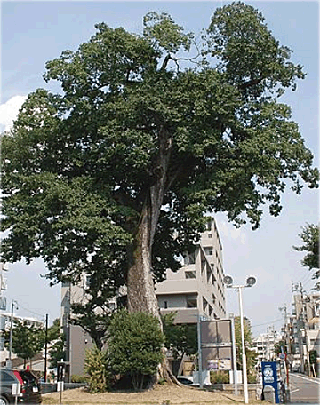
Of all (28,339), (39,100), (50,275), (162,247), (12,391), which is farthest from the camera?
(28,339)

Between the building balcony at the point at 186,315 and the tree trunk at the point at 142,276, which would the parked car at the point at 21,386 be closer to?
the tree trunk at the point at 142,276

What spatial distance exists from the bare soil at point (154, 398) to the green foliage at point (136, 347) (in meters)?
0.86

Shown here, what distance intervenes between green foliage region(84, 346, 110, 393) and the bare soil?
1.58 ft

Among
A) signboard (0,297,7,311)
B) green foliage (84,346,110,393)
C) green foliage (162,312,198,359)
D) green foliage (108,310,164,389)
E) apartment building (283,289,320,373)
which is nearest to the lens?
green foliage (108,310,164,389)

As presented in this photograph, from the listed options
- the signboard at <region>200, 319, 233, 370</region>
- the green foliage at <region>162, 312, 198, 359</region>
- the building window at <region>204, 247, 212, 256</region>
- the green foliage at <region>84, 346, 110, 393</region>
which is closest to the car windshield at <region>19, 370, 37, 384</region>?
the green foliage at <region>84, 346, 110, 393</region>

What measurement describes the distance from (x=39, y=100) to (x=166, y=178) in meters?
7.07

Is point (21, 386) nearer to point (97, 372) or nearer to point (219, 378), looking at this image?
point (97, 372)

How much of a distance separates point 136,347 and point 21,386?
505cm

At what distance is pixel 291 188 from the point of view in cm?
2641

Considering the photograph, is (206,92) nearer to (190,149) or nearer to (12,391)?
(190,149)

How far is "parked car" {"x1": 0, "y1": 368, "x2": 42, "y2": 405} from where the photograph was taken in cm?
1739

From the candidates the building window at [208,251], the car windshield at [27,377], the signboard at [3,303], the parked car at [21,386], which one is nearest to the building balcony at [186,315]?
the signboard at [3,303]

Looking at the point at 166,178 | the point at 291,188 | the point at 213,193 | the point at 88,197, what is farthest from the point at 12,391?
the point at 291,188

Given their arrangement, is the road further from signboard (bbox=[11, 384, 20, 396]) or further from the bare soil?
signboard (bbox=[11, 384, 20, 396])
